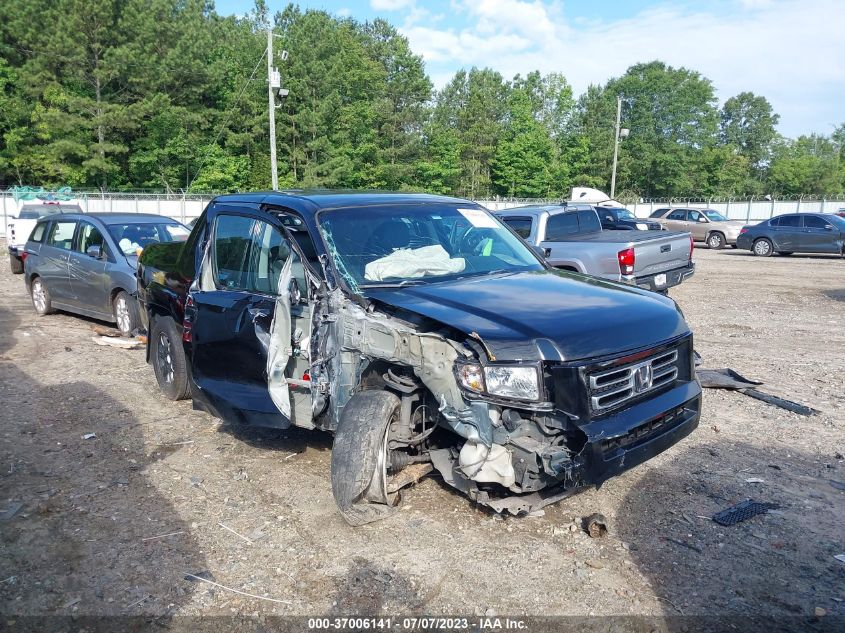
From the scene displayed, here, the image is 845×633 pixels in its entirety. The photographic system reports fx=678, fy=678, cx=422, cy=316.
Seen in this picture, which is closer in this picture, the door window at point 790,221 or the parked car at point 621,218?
the parked car at point 621,218

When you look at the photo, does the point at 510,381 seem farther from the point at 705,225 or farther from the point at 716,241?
the point at 705,225

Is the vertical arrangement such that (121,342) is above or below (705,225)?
below

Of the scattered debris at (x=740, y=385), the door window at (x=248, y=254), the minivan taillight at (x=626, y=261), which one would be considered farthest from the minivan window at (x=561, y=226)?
the door window at (x=248, y=254)

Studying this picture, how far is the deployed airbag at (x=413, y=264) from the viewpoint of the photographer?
14.9 ft

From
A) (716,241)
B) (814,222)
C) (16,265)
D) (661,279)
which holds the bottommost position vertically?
(16,265)

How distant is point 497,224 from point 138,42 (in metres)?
49.1

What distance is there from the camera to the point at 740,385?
6766 millimetres

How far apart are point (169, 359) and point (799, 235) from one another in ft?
72.4

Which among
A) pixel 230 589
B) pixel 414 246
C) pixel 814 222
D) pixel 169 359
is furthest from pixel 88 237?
pixel 814 222

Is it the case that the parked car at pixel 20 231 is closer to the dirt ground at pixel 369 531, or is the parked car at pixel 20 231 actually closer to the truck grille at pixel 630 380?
the dirt ground at pixel 369 531

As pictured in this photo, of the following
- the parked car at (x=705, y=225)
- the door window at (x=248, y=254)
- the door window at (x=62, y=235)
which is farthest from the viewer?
the parked car at (x=705, y=225)

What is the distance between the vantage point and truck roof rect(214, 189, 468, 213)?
4898mm

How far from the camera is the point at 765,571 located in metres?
3.59

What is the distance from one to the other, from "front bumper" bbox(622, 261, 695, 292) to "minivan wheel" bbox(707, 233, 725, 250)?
18709mm
